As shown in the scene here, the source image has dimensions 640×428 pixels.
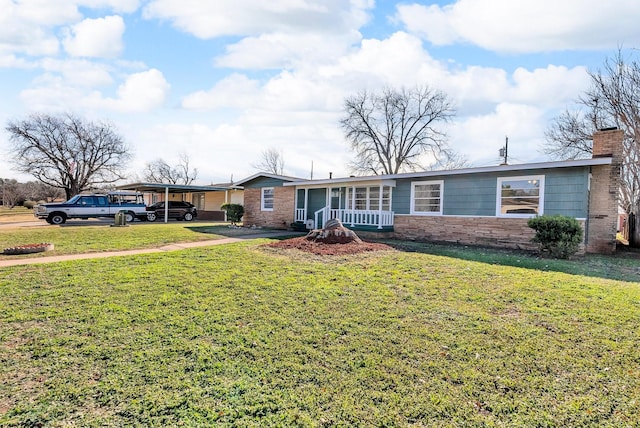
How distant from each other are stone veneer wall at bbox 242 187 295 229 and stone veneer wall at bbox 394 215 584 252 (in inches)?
244

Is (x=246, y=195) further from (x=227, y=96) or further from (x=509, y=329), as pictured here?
(x=509, y=329)

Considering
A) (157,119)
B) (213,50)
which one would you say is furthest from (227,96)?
(157,119)

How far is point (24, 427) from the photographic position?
7.74 ft

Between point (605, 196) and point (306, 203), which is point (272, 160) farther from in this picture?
point (605, 196)

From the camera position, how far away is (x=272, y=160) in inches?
1982

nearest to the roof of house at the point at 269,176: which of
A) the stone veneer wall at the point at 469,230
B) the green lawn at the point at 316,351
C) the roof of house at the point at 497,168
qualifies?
the roof of house at the point at 497,168

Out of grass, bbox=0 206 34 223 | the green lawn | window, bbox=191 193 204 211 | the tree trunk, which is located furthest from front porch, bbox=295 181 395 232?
grass, bbox=0 206 34 223

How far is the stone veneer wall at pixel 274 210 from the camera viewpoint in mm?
18087

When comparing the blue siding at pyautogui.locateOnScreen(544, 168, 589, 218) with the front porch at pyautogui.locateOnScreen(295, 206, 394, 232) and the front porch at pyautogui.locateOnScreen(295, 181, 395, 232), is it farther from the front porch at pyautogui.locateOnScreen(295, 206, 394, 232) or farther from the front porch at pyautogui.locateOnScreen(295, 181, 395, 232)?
the front porch at pyautogui.locateOnScreen(295, 206, 394, 232)

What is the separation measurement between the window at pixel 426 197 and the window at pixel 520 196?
2097 mm

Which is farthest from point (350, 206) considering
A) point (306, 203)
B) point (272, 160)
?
point (272, 160)

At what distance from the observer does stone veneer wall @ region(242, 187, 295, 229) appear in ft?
59.3

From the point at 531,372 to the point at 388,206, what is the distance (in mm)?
11533

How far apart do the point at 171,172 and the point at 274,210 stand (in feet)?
132
